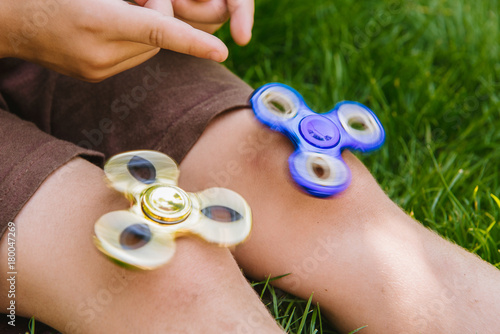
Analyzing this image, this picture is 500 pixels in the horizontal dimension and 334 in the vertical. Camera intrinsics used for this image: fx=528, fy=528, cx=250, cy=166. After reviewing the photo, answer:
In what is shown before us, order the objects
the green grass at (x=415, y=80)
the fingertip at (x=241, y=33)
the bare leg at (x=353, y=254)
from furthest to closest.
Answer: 1. the green grass at (x=415, y=80)
2. the fingertip at (x=241, y=33)
3. the bare leg at (x=353, y=254)

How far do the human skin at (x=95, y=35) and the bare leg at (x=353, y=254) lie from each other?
199 millimetres

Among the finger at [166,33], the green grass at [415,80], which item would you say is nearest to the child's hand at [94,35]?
the finger at [166,33]

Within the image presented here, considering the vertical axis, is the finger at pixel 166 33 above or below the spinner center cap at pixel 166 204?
above

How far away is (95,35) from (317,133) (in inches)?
13.8

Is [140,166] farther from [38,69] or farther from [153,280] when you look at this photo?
[38,69]

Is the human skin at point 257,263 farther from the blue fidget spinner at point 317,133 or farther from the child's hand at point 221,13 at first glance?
the child's hand at point 221,13

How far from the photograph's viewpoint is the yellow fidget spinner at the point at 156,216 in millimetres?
623

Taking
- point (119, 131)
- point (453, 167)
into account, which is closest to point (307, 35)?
point (453, 167)

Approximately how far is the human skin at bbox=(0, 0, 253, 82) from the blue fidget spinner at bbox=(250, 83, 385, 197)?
122 millimetres

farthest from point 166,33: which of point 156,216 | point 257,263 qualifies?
point 257,263

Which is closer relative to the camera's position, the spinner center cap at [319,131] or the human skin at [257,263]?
the human skin at [257,263]

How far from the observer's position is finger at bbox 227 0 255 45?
0.85 m

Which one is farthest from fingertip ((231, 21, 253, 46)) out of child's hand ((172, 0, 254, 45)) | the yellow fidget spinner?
the yellow fidget spinner

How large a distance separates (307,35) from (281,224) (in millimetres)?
927
